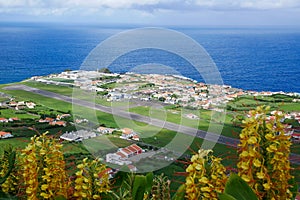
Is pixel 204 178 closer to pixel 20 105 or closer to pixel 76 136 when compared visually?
pixel 76 136

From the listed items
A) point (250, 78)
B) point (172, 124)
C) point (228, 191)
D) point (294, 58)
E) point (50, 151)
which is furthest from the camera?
point (294, 58)

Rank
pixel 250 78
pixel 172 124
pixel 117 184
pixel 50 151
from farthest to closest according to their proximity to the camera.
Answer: pixel 250 78 < pixel 172 124 < pixel 117 184 < pixel 50 151

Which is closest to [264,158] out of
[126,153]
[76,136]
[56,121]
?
[126,153]

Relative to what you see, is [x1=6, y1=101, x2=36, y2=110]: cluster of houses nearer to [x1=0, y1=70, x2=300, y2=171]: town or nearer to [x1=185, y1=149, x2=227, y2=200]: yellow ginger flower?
[x1=0, y1=70, x2=300, y2=171]: town

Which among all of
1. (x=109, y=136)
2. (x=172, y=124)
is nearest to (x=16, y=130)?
(x=109, y=136)

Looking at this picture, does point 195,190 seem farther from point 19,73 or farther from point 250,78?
point 19,73
